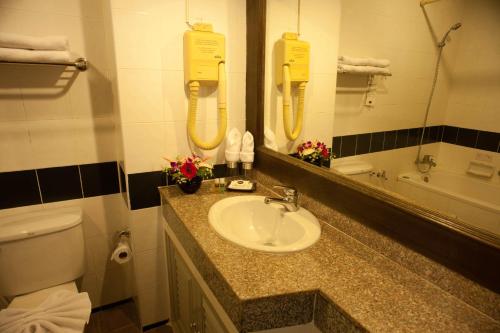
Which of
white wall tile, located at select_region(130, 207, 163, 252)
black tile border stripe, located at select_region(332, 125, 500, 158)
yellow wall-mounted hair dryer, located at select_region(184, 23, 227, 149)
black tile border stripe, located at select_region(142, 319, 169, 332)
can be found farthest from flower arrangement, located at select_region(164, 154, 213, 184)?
black tile border stripe, located at select_region(142, 319, 169, 332)

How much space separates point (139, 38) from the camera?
4.51 ft

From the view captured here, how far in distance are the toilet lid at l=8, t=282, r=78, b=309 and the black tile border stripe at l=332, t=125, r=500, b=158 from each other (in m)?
1.48

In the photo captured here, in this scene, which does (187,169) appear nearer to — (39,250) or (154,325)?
(39,250)

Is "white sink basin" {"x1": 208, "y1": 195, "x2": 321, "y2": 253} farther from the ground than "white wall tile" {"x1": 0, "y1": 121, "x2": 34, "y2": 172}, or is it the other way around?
"white wall tile" {"x1": 0, "y1": 121, "x2": 34, "y2": 172}

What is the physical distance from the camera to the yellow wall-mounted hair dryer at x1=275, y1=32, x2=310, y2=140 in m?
1.44

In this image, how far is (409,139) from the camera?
3.19 feet

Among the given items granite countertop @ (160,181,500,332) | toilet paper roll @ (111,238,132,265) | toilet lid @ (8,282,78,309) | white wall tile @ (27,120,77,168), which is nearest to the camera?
granite countertop @ (160,181,500,332)

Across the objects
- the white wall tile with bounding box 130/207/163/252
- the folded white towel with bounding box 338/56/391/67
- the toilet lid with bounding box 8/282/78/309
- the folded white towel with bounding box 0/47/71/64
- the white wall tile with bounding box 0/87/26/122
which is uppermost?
the folded white towel with bounding box 0/47/71/64

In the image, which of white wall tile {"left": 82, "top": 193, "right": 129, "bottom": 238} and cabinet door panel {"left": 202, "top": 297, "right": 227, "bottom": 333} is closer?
cabinet door panel {"left": 202, "top": 297, "right": 227, "bottom": 333}

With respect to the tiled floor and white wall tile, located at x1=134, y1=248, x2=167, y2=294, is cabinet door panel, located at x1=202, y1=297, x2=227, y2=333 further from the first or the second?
the tiled floor

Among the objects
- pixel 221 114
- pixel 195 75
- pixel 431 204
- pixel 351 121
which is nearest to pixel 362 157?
pixel 351 121

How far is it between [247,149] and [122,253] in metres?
0.87

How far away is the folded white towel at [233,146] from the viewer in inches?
64.5

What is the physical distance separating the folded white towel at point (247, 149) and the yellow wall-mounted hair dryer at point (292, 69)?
22cm
